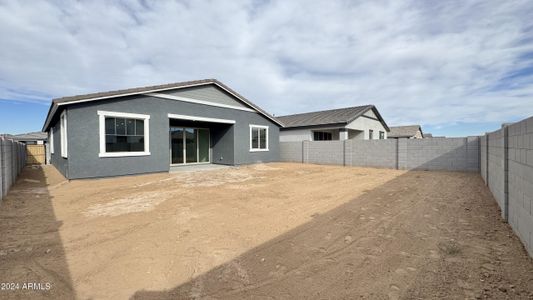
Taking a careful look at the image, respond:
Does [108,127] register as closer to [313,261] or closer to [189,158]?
[189,158]

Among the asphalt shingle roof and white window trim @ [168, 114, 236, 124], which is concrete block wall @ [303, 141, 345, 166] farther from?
white window trim @ [168, 114, 236, 124]

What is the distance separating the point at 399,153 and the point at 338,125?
22.0ft

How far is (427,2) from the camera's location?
28.1 feet

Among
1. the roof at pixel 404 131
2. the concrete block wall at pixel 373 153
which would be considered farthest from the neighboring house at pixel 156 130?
the roof at pixel 404 131

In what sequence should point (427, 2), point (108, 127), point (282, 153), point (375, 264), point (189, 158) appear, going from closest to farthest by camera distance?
point (375, 264) < point (427, 2) < point (108, 127) < point (189, 158) < point (282, 153)

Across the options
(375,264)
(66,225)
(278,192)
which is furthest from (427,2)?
Result: (66,225)

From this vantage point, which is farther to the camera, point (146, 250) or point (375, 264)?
point (146, 250)

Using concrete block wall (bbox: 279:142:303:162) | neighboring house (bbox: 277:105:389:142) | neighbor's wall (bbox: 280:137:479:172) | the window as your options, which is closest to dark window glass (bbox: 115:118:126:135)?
concrete block wall (bbox: 279:142:303:162)

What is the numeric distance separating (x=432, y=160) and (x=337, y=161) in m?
5.00

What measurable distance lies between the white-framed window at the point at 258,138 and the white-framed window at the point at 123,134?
6540mm

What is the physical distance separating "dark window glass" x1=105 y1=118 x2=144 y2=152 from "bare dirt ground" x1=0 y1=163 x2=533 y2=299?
392cm

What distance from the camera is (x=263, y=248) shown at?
3311 millimetres

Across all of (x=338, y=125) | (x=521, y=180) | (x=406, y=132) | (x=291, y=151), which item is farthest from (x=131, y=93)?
(x=406, y=132)

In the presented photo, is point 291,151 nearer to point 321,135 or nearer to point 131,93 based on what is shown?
point 321,135
